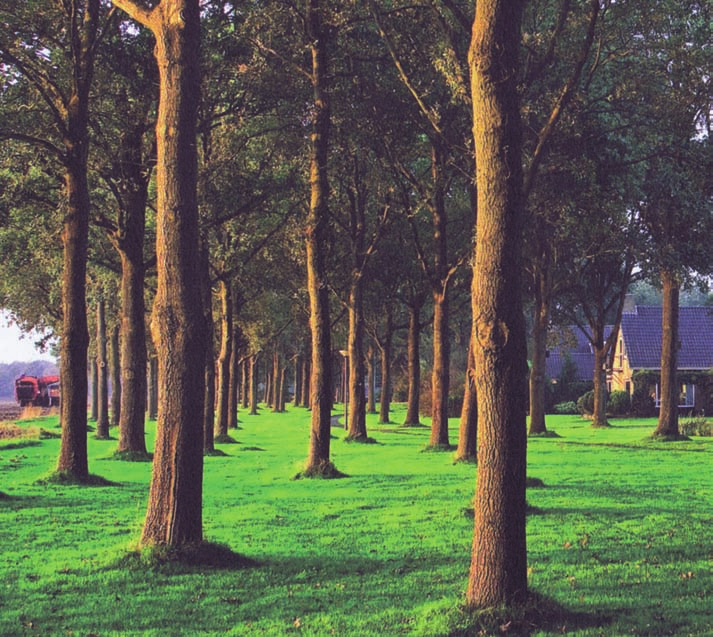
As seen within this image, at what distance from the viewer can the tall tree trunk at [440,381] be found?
100ft

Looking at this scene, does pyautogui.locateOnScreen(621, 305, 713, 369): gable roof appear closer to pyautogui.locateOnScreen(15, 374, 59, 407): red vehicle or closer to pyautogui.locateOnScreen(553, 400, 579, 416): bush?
pyautogui.locateOnScreen(553, 400, 579, 416): bush

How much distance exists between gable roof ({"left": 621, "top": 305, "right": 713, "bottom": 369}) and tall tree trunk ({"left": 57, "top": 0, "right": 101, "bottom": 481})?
61.8 metres

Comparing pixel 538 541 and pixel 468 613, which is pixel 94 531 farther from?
pixel 468 613

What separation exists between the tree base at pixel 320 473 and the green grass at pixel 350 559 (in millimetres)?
416

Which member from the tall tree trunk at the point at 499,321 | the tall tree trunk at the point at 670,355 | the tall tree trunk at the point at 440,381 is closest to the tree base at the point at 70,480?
the tall tree trunk at the point at 499,321

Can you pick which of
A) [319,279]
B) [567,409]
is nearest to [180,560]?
[319,279]

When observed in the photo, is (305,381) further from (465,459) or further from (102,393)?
(465,459)

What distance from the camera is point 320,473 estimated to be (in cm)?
2045

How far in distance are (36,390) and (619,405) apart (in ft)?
201

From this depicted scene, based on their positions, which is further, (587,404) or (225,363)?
(587,404)

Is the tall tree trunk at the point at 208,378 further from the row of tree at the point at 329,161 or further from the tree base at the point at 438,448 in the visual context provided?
the tree base at the point at 438,448

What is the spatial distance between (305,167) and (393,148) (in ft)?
15.0

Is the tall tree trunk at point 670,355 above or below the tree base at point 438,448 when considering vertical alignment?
above

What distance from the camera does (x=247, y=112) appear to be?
2488 cm
